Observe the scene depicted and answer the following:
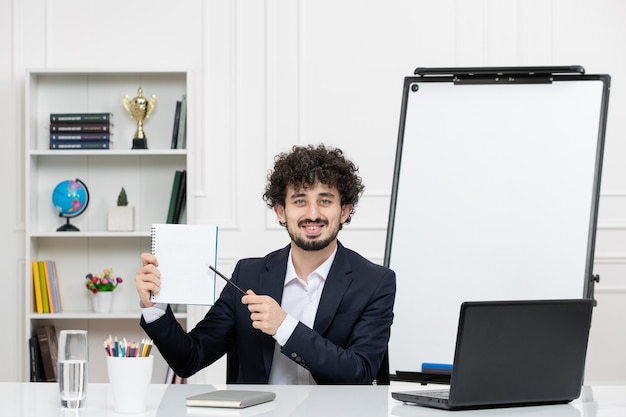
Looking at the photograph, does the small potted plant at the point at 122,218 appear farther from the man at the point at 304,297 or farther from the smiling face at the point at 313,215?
the smiling face at the point at 313,215

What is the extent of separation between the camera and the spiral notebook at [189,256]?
1.94 meters

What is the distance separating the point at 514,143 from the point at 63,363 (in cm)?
200

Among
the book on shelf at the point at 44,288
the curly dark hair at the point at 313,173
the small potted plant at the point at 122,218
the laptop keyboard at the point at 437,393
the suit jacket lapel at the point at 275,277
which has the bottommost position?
the book on shelf at the point at 44,288

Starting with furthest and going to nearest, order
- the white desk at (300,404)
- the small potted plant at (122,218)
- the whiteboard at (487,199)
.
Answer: the small potted plant at (122,218) < the whiteboard at (487,199) < the white desk at (300,404)

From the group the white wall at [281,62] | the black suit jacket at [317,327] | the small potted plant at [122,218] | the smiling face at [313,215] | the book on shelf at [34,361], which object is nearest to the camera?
the black suit jacket at [317,327]

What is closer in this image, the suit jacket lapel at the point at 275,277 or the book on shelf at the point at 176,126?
the suit jacket lapel at the point at 275,277

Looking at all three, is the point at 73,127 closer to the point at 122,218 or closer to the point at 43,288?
the point at 122,218

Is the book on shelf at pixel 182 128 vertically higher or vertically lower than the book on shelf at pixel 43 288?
higher

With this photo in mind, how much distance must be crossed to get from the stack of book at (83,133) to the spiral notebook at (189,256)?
233 cm

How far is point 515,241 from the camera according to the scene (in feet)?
10.1

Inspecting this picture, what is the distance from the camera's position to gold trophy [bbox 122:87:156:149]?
13.7 ft

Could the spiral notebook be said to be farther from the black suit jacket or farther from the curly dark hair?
the curly dark hair

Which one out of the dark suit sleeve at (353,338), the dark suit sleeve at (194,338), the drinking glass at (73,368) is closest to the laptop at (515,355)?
the dark suit sleeve at (353,338)

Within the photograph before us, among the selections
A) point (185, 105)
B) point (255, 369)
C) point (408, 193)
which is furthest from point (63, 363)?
point (185, 105)
